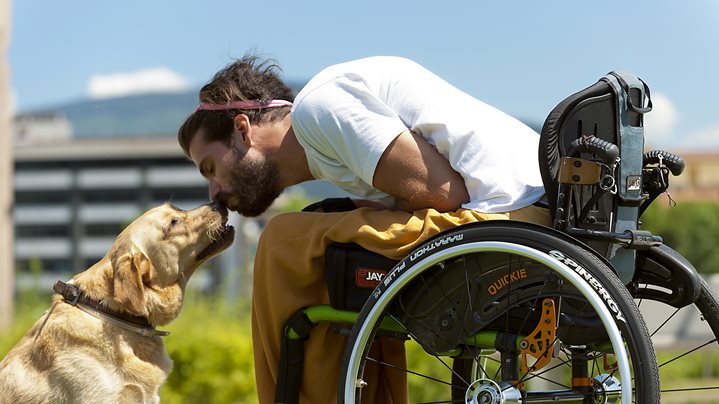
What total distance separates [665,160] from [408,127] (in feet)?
2.77

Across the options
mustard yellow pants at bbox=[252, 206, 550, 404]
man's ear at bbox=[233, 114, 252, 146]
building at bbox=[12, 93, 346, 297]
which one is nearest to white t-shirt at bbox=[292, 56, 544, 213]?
mustard yellow pants at bbox=[252, 206, 550, 404]

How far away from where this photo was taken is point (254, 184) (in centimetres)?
370

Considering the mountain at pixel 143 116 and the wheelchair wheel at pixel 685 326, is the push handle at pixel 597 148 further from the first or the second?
the mountain at pixel 143 116

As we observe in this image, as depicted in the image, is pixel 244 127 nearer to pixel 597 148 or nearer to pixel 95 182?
pixel 597 148

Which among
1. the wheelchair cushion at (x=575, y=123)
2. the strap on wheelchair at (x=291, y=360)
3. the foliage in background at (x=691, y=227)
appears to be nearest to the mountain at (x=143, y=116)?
the foliage in background at (x=691, y=227)

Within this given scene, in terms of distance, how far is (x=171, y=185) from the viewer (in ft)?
85.6

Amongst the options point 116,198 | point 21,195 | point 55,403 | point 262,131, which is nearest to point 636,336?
point 262,131

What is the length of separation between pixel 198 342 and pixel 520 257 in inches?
229

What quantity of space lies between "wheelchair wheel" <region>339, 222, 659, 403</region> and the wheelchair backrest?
0.53ft

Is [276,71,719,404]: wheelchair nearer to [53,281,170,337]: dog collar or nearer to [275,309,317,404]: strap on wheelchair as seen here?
[275,309,317,404]: strap on wheelchair

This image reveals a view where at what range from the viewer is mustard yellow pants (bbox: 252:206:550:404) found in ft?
9.96

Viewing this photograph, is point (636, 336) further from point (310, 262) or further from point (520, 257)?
point (310, 262)

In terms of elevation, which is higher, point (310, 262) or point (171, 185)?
point (171, 185)

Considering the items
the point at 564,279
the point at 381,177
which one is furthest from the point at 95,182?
the point at 564,279
